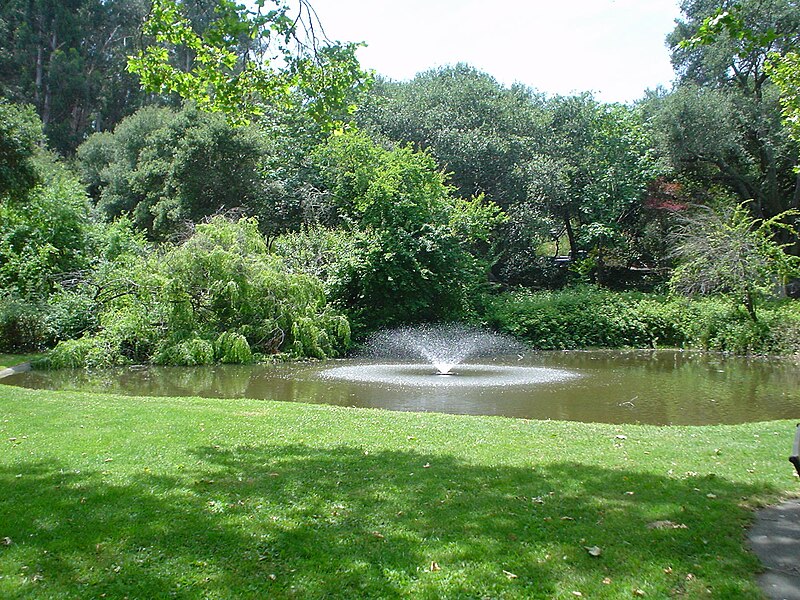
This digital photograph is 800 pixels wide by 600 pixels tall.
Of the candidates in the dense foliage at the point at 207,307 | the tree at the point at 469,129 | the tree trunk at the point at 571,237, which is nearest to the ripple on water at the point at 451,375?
the dense foliage at the point at 207,307

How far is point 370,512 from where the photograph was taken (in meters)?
5.04

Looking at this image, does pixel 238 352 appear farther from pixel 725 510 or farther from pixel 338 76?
pixel 725 510

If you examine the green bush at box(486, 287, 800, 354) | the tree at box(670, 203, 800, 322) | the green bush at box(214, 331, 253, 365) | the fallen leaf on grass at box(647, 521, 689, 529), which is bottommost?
the fallen leaf on grass at box(647, 521, 689, 529)

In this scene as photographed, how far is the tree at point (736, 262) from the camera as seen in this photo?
22.2 meters

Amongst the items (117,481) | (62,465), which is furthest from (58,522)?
(62,465)

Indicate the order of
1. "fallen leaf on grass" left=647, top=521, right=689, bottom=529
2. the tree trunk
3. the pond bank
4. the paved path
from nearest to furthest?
the paved path → "fallen leaf on grass" left=647, top=521, right=689, bottom=529 → the pond bank → the tree trunk

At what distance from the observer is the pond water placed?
40.8ft

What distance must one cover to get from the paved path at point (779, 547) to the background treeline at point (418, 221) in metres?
13.2

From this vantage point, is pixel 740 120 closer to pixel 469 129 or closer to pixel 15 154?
pixel 469 129

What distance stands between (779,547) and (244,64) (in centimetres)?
833

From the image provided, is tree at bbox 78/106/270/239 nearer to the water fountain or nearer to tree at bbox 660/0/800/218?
the water fountain

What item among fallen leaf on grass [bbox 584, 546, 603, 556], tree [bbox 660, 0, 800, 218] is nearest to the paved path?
fallen leaf on grass [bbox 584, 546, 603, 556]

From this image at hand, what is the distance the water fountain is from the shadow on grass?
9.37 meters

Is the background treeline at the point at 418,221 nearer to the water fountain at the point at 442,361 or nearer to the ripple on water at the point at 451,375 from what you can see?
the water fountain at the point at 442,361
